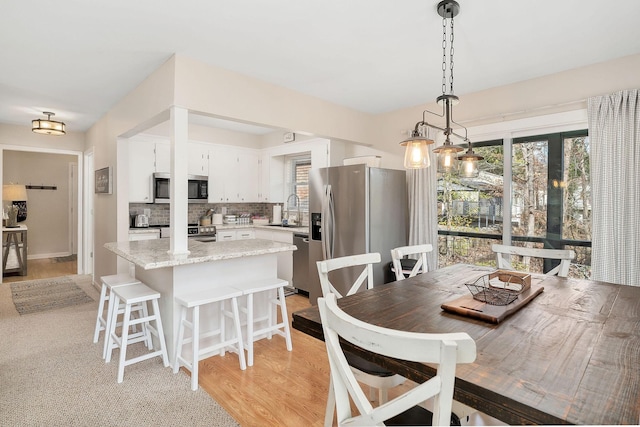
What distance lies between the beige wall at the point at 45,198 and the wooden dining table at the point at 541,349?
26.7 ft

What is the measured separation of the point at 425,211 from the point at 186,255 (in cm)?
261

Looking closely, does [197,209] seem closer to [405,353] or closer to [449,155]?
[449,155]

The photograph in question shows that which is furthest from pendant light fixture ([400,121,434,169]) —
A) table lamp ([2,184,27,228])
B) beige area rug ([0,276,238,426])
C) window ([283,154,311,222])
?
table lamp ([2,184,27,228])

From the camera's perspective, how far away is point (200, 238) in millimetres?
4812

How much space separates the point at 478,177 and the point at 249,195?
11.8 ft

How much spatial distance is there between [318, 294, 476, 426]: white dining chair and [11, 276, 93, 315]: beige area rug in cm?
442

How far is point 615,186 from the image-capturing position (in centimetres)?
276

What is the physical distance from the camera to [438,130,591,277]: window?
10.1 ft

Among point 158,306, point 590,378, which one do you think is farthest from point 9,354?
point 590,378

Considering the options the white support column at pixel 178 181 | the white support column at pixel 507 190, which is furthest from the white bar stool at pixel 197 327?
the white support column at pixel 507 190

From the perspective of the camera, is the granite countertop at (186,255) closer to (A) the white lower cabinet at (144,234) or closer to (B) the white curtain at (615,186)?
(A) the white lower cabinet at (144,234)

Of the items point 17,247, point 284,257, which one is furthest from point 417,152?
point 17,247

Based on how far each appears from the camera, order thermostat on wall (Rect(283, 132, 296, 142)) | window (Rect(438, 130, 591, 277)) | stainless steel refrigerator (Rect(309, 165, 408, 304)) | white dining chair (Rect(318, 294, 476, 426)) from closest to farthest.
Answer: white dining chair (Rect(318, 294, 476, 426)) → window (Rect(438, 130, 591, 277)) → stainless steel refrigerator (Rect(309, 165, 408, 304)) → thermostat on wall (Rect(283, 132, 296, 142))

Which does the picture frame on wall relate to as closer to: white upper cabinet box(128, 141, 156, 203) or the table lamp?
white upper cabinet box(128, 141, 156, 203)
